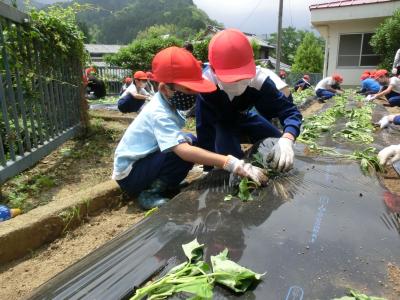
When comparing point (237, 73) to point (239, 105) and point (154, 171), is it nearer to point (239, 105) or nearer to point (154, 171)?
point (239, 105)

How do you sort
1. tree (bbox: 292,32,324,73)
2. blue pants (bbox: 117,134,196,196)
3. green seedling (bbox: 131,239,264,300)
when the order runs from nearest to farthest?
green seedling (bbox: 131,239,264,300), blue pants (bbox: 117,134,196,196), tree (bbox: 292,32,324,73)

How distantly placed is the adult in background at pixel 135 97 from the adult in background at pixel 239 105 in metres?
4.21

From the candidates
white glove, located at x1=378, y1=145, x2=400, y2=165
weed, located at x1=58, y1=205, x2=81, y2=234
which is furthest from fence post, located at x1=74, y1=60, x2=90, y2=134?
white glove, located at x1=378, y1=145, x2=400, y2=165

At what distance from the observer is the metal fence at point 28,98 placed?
322 cm

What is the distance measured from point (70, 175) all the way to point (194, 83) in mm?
2021

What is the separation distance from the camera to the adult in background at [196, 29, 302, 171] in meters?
2.37

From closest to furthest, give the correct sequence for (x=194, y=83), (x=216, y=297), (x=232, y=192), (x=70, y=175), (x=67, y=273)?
(x=216, y=297)
(x=67, y=273)
(x=232, y=192)
(x=194, y=83)
(x=70, y=175)

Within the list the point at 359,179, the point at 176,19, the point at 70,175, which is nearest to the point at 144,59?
the point at 70,175

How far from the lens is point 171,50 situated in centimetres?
235

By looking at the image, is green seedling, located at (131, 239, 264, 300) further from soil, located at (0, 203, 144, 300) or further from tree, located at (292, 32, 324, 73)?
tree, located at (292, 32, 324, 73)

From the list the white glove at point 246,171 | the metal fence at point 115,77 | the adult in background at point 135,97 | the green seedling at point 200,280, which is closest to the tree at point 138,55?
the metal fence at point 115,77

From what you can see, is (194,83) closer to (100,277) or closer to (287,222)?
(287,222)

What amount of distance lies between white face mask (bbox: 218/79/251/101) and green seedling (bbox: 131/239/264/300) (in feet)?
5.35

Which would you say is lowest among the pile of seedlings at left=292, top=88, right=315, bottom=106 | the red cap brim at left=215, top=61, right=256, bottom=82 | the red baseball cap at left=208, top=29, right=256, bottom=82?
the pile of seedlings at left=292, top=88, right=315, bottom=106
